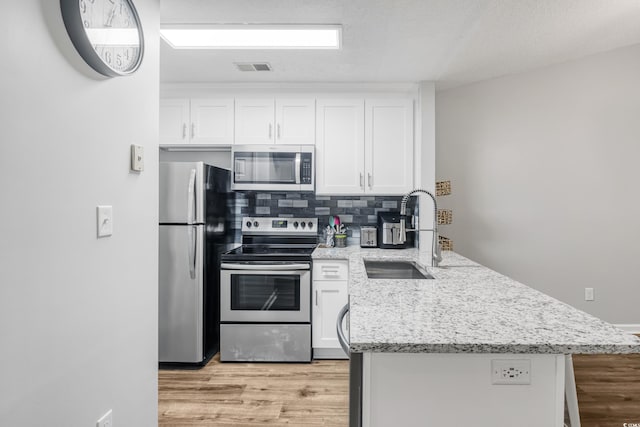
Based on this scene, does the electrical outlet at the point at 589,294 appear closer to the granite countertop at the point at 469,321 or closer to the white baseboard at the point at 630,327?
the white baseboard at the point at 630,327

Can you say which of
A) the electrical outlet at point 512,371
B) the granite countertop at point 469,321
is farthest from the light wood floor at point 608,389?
the electrical outlet at point 512,371

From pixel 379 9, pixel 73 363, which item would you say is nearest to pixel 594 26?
pixel 379 9

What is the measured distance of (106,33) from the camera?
1.31m

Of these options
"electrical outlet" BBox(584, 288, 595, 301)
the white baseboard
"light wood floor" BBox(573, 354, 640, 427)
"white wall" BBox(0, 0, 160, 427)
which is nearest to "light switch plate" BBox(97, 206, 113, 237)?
"white wall" BBox(0, 0, 160, 427)

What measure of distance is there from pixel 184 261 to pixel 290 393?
1.17 metres

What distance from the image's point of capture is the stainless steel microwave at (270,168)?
316 cm

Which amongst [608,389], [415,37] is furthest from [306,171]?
[608,389]

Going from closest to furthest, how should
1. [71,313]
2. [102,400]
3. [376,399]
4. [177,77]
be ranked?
1. [376,399]
2. [71,313]
3. [102,400]
4. [177,77]

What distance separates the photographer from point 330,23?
7.26 feet

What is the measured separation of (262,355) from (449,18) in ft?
8.56

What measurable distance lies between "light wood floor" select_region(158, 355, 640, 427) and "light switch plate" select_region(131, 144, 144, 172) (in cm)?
146

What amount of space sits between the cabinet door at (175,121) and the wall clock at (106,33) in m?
1.77

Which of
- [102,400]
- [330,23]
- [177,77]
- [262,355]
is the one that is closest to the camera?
[102,400]

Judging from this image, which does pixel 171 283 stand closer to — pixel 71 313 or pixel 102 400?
pixel 102 400
